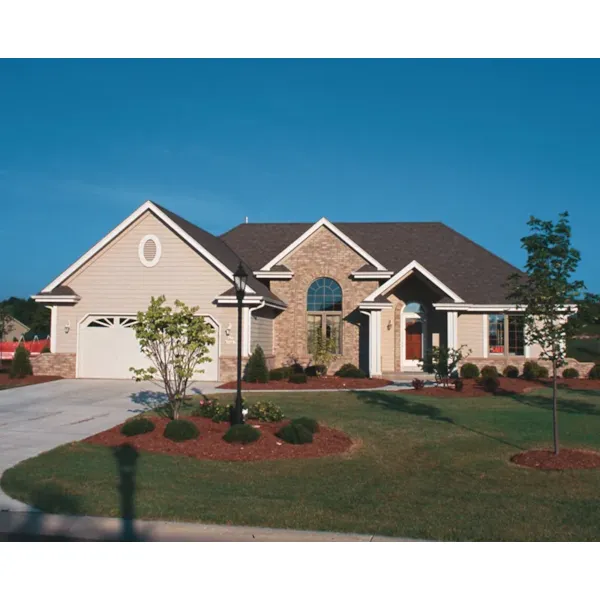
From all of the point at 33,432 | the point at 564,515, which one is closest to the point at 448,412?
the point at 564,515

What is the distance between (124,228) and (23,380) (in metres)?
6.78

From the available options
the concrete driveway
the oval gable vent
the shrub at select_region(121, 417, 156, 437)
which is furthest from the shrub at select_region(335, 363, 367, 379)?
the shrub at select_region(121, 417, 156, 437)

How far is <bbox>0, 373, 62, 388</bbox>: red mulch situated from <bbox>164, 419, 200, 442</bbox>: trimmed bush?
12119 mm

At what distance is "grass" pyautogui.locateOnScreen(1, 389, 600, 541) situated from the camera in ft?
24.0

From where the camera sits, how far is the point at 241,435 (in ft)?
39.2

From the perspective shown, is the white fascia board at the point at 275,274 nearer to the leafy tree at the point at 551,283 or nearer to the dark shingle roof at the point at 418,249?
the dark shingle roof at the point at 418,249

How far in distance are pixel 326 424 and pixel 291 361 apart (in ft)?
41.9

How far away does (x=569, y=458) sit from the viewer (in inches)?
423

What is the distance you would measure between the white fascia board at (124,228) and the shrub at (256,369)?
8.38 ft

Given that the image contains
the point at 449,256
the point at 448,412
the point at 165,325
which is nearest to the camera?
the point at 165,325

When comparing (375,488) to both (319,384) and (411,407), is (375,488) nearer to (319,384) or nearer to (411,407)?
(411,407)

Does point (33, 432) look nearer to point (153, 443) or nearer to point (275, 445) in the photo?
point (153, 443)

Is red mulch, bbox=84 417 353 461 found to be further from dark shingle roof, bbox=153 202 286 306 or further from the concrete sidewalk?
dark shingle roof, bbox=153 202 286 306
